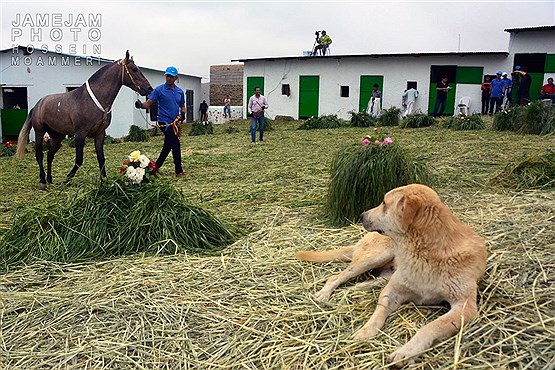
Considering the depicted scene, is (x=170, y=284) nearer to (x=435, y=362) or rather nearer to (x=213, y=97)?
(x=435, y=362)

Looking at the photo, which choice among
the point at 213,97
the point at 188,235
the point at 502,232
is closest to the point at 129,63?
the point at 188,235

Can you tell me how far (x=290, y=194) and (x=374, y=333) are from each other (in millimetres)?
4055

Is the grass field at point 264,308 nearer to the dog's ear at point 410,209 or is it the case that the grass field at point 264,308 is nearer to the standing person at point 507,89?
the dog's ear at point 410,209

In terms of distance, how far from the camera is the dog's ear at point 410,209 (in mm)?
2828

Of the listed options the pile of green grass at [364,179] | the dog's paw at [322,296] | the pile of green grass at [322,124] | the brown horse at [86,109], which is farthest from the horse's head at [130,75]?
the pile of green grass at [322,124]

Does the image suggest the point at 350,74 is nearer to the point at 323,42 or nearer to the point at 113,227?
the point at 323,42

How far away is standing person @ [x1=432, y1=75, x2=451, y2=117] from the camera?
23.3 metres

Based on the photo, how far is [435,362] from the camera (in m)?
2.49

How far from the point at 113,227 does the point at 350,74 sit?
24657mm

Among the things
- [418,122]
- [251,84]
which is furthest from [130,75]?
[251,84]

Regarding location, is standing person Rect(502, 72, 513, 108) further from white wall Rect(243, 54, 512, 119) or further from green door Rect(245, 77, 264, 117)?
green door Rect(245, 77, 264, 117)

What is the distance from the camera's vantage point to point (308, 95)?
29250 millimetres

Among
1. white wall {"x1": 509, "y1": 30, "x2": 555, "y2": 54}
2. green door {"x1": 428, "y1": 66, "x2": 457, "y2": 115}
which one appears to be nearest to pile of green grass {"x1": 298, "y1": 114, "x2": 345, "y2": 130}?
green door {"x1": 428, "y1": 66, "x2": 457, "y2": 115}

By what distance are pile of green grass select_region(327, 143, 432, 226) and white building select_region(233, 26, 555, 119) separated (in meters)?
21.2
